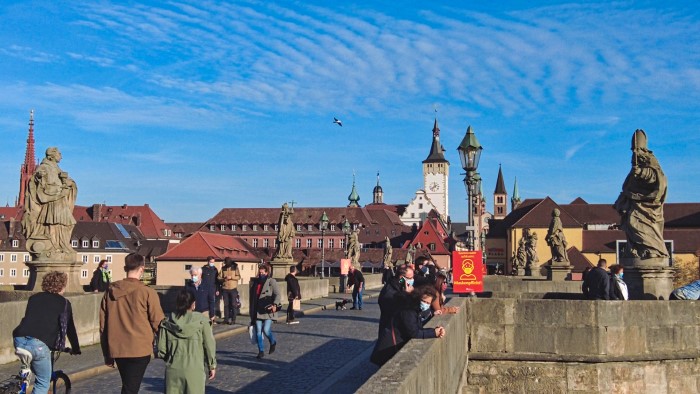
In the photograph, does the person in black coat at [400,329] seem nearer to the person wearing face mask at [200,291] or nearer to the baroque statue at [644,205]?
the person wearing face mask at [200,291]

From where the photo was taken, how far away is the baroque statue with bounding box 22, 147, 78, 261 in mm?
13758

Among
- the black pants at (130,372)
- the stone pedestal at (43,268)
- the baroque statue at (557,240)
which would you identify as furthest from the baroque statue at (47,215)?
the baroque statue at (557,240)

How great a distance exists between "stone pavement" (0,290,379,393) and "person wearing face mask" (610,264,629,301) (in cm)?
438

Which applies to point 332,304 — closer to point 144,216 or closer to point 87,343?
point 87,343

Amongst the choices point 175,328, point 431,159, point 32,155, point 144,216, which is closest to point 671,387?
point 175,328

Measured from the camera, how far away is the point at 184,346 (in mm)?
7062

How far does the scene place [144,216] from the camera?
5320 inches

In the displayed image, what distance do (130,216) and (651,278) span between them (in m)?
128

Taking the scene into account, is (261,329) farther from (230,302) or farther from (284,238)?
(284,238)

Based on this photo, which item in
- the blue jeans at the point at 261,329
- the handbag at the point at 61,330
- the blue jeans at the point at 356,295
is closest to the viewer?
the handbag at the point at 61,330

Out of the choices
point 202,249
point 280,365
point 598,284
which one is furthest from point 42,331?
point 202,249

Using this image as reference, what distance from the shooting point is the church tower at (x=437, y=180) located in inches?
7165

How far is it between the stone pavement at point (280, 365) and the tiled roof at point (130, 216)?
119216mm

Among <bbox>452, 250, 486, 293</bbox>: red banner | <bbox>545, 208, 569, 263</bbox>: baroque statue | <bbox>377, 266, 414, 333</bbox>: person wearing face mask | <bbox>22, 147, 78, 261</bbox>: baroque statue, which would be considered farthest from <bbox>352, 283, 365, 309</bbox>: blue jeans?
<bbox>377, 266, 414, 333</bbox>: person wearing face mask
